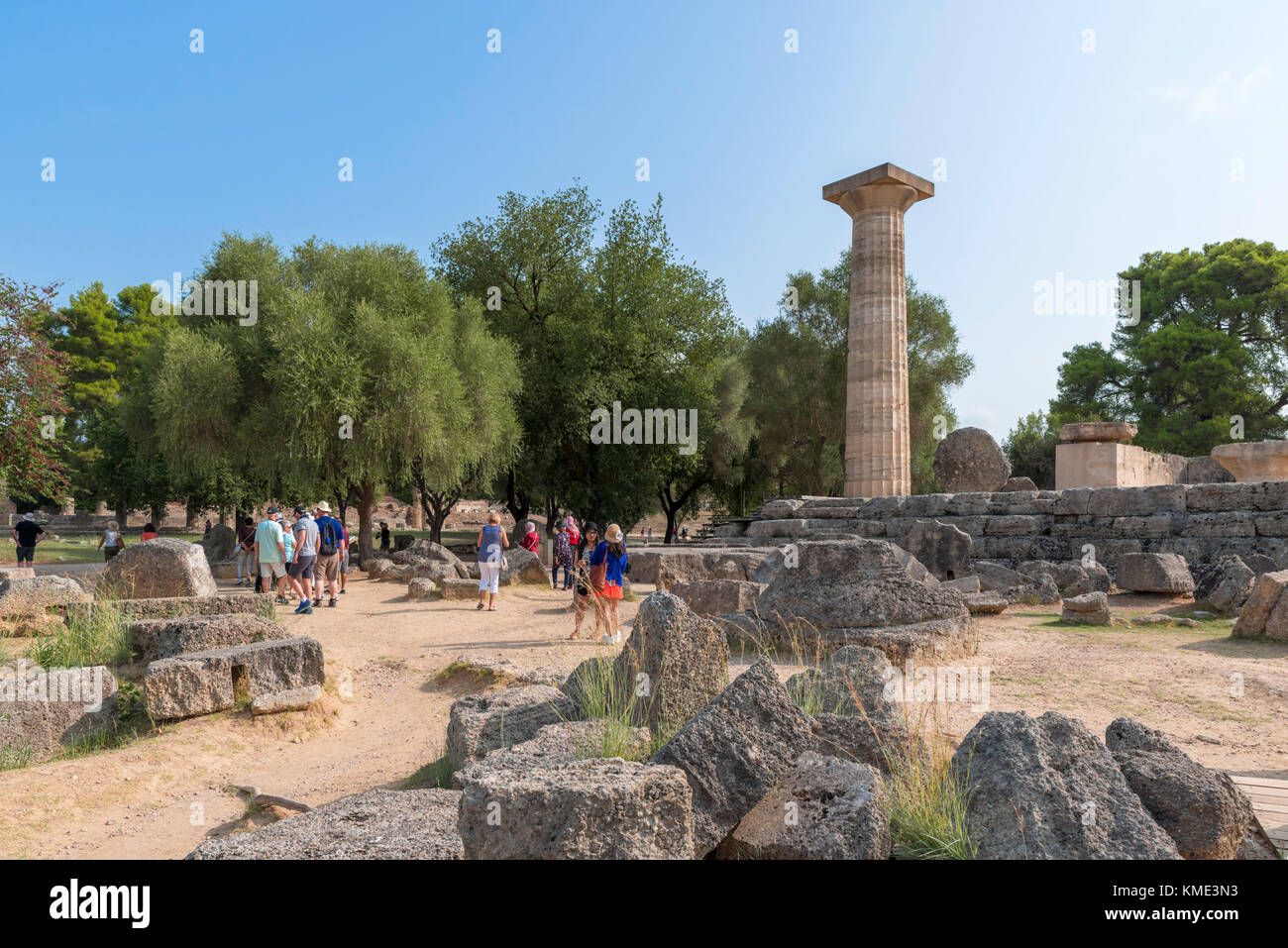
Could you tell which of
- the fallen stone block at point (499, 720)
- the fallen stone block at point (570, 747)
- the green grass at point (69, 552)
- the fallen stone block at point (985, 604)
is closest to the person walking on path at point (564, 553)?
the fallen stone block at point (985, 604)

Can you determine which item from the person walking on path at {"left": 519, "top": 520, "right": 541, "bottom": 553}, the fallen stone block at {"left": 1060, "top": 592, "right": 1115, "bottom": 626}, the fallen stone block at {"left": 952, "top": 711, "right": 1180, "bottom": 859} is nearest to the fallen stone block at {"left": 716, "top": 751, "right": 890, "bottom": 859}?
the fallen stone block at {"left": 952, "top": 711, "right": 1180, "bottom": 859}

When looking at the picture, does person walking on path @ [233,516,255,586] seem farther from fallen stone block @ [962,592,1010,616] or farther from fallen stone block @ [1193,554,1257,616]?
fallen stone block @ [1193,554,1257,616]

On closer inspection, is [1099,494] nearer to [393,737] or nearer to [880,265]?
[880,265]

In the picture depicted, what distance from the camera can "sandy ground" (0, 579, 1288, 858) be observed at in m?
5.42

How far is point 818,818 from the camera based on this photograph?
11.0 feet

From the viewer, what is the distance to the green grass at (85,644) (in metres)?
8.09

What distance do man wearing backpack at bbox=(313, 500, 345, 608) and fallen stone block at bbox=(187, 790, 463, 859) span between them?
9.65 metres

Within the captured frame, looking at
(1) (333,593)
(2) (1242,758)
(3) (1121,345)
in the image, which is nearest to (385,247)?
(1) (333,593)

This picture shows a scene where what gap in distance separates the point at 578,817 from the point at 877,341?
19026 millimetres

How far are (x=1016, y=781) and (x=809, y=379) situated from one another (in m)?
32.3

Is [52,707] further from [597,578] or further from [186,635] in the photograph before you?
[597,578]

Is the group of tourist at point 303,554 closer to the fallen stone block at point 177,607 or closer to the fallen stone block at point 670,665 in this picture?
the fallen stone block at point 177,607
